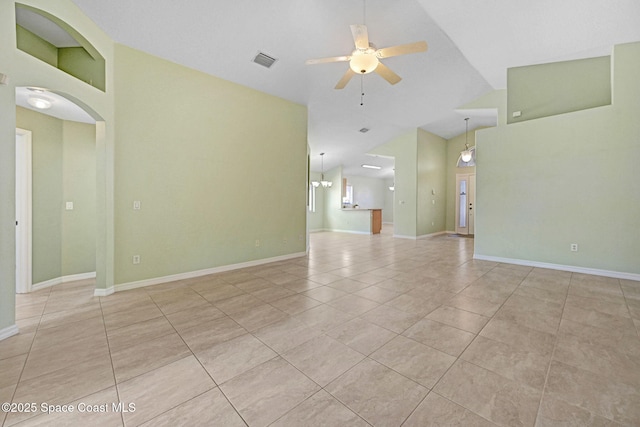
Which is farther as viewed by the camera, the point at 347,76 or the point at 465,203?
the point at 465,203

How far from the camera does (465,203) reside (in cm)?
974

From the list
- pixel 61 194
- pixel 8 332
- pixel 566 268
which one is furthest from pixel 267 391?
pixel 566 268

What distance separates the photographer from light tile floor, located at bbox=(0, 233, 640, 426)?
1.41m

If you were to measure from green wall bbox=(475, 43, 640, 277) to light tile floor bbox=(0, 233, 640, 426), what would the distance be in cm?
100

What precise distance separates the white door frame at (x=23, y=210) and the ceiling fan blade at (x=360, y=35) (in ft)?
15.0

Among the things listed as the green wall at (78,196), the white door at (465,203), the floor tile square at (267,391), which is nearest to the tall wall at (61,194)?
the green wall at (78,196)

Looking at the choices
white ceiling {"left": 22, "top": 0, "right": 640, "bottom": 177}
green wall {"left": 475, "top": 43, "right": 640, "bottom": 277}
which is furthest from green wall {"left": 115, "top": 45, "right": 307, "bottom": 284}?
green wall {"left": 475, "top": 43, "right": 640, "bottom": 277}

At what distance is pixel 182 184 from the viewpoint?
3971mm

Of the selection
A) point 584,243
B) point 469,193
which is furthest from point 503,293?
point 469,193

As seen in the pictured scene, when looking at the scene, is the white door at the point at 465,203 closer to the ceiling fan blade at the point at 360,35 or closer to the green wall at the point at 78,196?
the ceiling fan blade at the point at 360,35

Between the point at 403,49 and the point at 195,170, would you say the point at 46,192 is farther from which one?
the point at 403,49

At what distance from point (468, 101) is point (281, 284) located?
6.70 meters

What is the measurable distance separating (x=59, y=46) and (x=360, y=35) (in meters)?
3.98

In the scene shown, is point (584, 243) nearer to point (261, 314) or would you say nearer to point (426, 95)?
point (426, 95)
